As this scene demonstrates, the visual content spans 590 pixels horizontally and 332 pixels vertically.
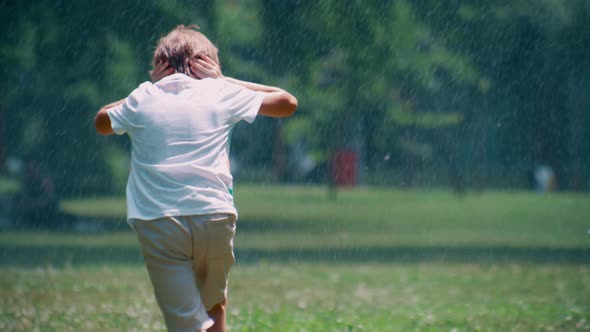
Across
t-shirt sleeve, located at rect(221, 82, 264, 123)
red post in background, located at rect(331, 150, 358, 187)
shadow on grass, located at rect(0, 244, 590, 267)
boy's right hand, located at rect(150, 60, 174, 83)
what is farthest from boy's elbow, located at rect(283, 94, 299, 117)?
red post in background, located at rect(331, 150, 358, 187)

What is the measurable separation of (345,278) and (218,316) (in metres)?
6.35

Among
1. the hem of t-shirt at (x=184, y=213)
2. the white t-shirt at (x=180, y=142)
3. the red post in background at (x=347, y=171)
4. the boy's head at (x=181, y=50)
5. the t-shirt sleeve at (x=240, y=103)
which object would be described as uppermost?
the boy's head at (x=181, y=50)

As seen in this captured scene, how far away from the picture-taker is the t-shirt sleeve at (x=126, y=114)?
10.7ft

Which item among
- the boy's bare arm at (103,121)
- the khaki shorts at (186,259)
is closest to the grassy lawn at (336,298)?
the khaki shorts at (186,259)

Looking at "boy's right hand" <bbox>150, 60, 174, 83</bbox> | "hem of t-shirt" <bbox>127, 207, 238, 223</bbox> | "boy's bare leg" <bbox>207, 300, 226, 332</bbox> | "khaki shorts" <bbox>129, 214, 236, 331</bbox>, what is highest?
"boy's right hand" <bbox>150, 60, 174, 83</bbox>

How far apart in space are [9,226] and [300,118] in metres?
7.26

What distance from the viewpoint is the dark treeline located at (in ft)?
47.8

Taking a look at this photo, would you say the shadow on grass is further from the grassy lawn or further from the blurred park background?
the grassy lawn

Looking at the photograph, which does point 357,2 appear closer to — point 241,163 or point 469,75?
point 469,75

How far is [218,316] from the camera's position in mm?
3535

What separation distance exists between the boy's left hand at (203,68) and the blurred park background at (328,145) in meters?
3.05

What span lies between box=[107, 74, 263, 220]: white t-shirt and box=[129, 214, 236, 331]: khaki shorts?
0.05 meters

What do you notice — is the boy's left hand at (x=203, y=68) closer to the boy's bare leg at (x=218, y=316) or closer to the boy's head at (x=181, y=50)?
the boy's head at (x=181, y=50)

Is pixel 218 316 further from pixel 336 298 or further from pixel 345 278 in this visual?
pixel 345 278
